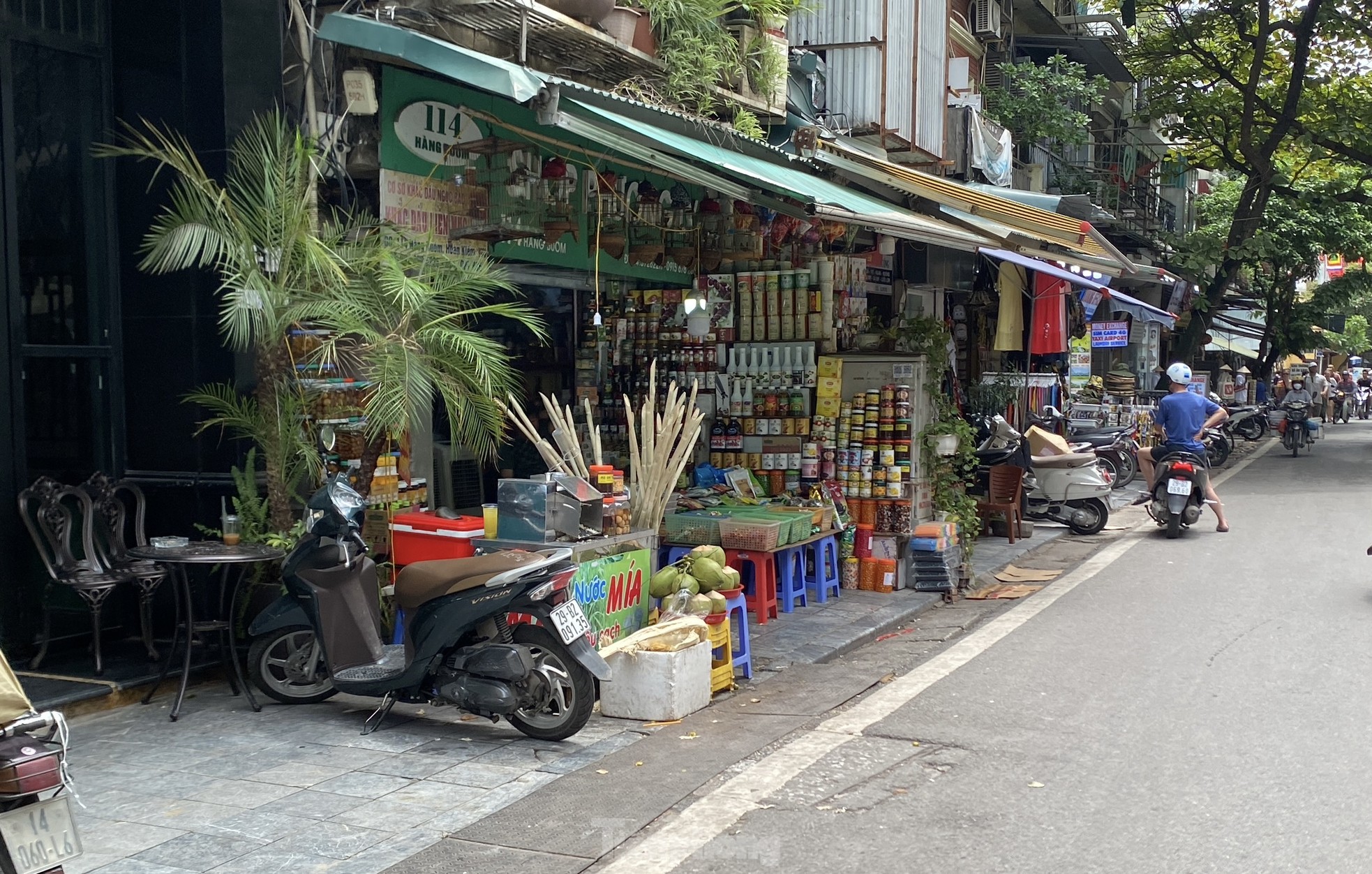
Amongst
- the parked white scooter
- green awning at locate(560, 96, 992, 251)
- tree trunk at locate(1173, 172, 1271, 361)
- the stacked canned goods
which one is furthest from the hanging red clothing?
tree trunk at locate(1173, 172, 1271, 361)

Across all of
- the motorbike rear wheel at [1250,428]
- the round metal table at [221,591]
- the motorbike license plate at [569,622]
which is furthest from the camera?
the motorbike rear wheel at [1250,428]

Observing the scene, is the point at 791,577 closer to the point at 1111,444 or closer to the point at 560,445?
the point at 560,445

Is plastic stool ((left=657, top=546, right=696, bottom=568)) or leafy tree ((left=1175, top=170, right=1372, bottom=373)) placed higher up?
leafy tree ((left=1175, top=170, right=1372, bottom=373))

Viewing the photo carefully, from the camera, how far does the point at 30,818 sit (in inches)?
114

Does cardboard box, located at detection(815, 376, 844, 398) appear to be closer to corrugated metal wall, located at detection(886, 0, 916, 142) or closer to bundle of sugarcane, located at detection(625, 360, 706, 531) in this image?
bundle of sugarcane, located at detection(625, 360, 706, 531)

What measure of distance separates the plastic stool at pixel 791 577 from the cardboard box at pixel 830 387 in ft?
4.58

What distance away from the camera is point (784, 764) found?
5379 mm

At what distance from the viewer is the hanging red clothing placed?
49.9 ft

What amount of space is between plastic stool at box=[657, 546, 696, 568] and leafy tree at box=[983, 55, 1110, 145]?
1269cm

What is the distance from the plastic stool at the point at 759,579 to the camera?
8.41m

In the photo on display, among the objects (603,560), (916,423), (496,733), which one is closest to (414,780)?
(496,733)

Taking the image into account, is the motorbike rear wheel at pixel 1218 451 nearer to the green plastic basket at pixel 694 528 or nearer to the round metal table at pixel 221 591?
the green plastic basket at pixel 694 528

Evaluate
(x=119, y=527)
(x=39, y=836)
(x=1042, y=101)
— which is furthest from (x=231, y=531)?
(x=1042, y=101)

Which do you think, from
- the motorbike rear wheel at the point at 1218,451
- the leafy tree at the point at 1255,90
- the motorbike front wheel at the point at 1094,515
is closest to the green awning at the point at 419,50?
the motorbike front wheel at the point at 1094,515
